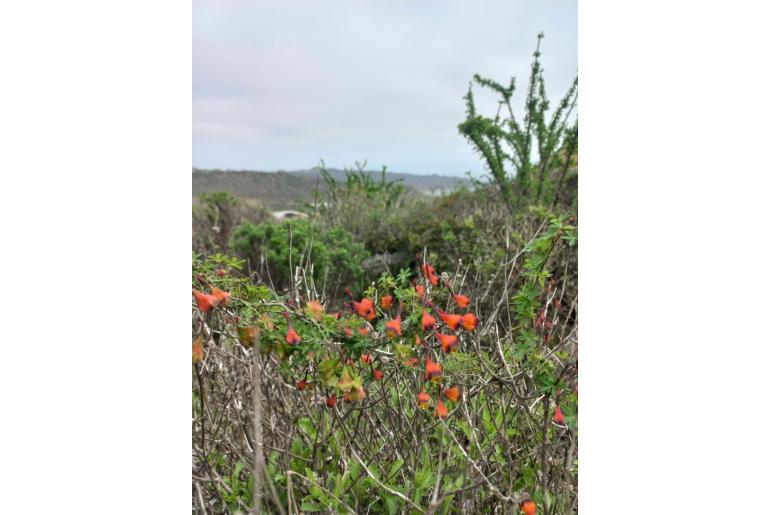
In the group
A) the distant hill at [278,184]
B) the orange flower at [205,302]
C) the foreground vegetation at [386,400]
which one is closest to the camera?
the orange flower at [205,302]

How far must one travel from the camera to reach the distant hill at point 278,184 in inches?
291

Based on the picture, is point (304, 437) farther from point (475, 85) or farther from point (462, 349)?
point (475, 85)

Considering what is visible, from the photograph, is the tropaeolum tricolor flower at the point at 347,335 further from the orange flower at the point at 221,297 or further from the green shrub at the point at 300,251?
the green shrub at the point at 300,251

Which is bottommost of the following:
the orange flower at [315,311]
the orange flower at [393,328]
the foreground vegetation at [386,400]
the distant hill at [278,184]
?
the foreground vegetation at [386,400]

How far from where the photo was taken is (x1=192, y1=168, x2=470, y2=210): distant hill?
24.2ft

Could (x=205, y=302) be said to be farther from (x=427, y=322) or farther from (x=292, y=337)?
(x=427, y=322)

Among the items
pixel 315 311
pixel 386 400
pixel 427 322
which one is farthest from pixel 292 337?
pixel 386 400

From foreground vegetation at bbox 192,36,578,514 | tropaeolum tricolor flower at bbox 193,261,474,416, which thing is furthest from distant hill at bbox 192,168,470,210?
tropaeolum tricolor flower at bbox 193,261,474,416

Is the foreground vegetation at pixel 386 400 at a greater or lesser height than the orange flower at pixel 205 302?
lesser

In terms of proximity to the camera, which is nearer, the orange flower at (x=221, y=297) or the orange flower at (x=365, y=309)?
the orange flower at (x=221, y=297)

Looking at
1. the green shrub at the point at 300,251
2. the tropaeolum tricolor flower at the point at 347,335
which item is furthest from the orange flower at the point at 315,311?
the green shrub at the point at 300,251

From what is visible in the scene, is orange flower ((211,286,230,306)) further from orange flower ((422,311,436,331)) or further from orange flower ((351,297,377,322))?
orange flower ((422,311,436,331))
